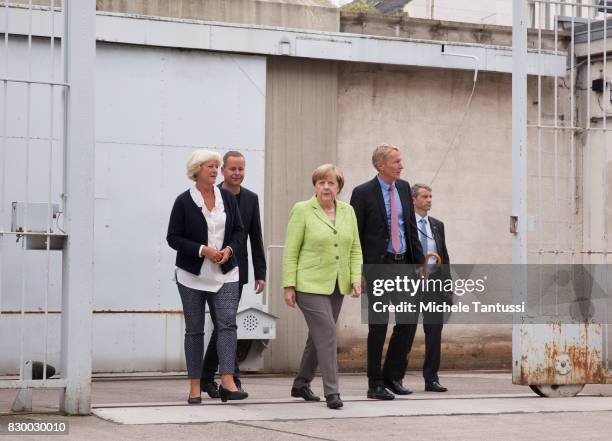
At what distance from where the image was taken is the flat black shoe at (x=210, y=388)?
32.3ft

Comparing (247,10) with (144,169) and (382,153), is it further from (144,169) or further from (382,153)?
(382,153)

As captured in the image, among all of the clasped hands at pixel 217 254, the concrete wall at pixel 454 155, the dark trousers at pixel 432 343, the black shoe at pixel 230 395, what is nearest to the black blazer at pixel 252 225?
the clasped hands at pixel 217 254

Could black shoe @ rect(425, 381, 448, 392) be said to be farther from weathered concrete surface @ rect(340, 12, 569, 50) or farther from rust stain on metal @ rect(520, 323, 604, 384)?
weathered concrete surface @ rect(340, 12, 569, 50)

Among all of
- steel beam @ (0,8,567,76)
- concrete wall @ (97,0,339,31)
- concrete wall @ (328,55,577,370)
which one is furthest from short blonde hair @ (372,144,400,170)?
concrete wall @ (328,55,577,370)

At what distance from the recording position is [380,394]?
386 inches

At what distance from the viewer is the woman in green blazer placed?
9.11m

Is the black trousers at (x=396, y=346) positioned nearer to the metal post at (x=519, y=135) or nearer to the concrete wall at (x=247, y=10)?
the metal post at (x=519, y=135)

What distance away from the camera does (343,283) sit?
30.4ft

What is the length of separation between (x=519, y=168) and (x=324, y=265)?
2.15 m

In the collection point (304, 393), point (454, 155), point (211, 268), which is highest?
point (454, 155)

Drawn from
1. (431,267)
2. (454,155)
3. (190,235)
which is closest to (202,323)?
(190,235)

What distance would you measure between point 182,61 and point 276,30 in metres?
1.15

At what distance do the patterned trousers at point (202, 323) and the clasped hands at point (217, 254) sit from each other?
22 centimetres

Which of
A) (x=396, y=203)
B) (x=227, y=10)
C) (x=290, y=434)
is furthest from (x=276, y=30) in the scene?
(x=290, y=434)
